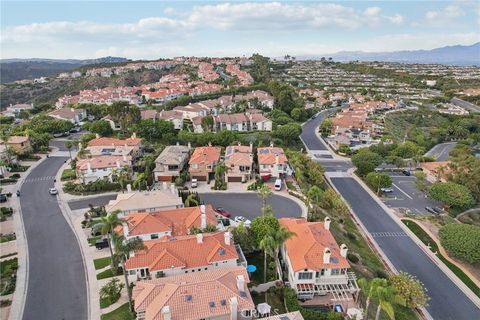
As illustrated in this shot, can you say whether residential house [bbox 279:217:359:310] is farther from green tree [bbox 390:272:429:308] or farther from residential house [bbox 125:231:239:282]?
residential house [bbox 125:231:239:282]

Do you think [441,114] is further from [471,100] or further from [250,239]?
[250,239]

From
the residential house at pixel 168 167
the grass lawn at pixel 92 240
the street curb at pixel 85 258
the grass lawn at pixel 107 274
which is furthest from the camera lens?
the residential house at pixel 168 167

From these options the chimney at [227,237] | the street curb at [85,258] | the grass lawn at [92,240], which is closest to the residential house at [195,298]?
the street curb at [85,258]

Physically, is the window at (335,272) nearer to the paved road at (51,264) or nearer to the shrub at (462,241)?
the shrub at (462,241)

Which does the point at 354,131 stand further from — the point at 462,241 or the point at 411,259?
the point at 411,259

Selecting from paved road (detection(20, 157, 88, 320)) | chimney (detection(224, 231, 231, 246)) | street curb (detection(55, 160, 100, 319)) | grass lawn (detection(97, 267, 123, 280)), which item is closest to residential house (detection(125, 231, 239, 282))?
chimney (detection(224, 231, 231, 246))
